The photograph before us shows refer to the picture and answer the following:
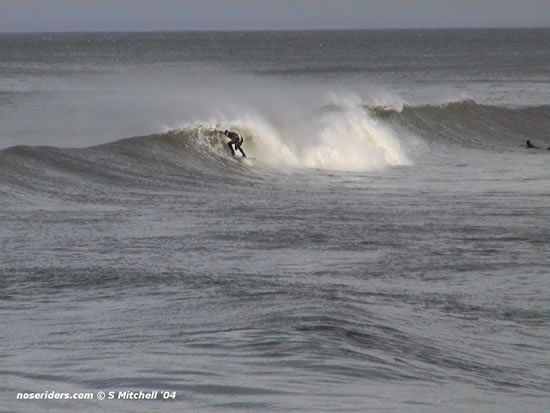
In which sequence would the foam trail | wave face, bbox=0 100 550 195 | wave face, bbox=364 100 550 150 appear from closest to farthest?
wave face, bbox=0 100 550 195 → the foam trail → wave face, bbox=364 100 550 150

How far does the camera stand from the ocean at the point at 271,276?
735cm

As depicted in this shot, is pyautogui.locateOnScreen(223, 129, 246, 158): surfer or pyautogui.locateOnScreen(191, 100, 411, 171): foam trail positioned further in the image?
pyautogui.locateOnScreen(191, 100, 411, 171): foam trail

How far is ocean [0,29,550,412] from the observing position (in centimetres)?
735

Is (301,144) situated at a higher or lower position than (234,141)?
higher

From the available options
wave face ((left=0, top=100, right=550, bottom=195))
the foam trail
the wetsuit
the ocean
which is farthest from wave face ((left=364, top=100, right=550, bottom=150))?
the wetsuit

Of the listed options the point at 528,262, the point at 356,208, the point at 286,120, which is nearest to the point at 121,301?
the point at 528,262

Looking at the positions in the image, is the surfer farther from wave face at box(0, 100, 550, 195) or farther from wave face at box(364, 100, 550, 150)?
wave face at box(364, 100, 550, 150)

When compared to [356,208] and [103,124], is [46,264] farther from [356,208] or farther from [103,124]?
[103,124]

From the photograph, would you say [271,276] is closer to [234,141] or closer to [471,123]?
[234,141]

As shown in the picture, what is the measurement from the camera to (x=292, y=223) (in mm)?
15023

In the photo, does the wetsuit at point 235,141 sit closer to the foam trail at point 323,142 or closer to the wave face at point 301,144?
the wave face at point 301,144

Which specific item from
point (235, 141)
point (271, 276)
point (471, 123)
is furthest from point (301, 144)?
point (271, 276)

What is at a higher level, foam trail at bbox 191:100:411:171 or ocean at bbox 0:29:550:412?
foam trail at bbox 191:100:411:171

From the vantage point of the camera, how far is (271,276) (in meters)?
11.2
